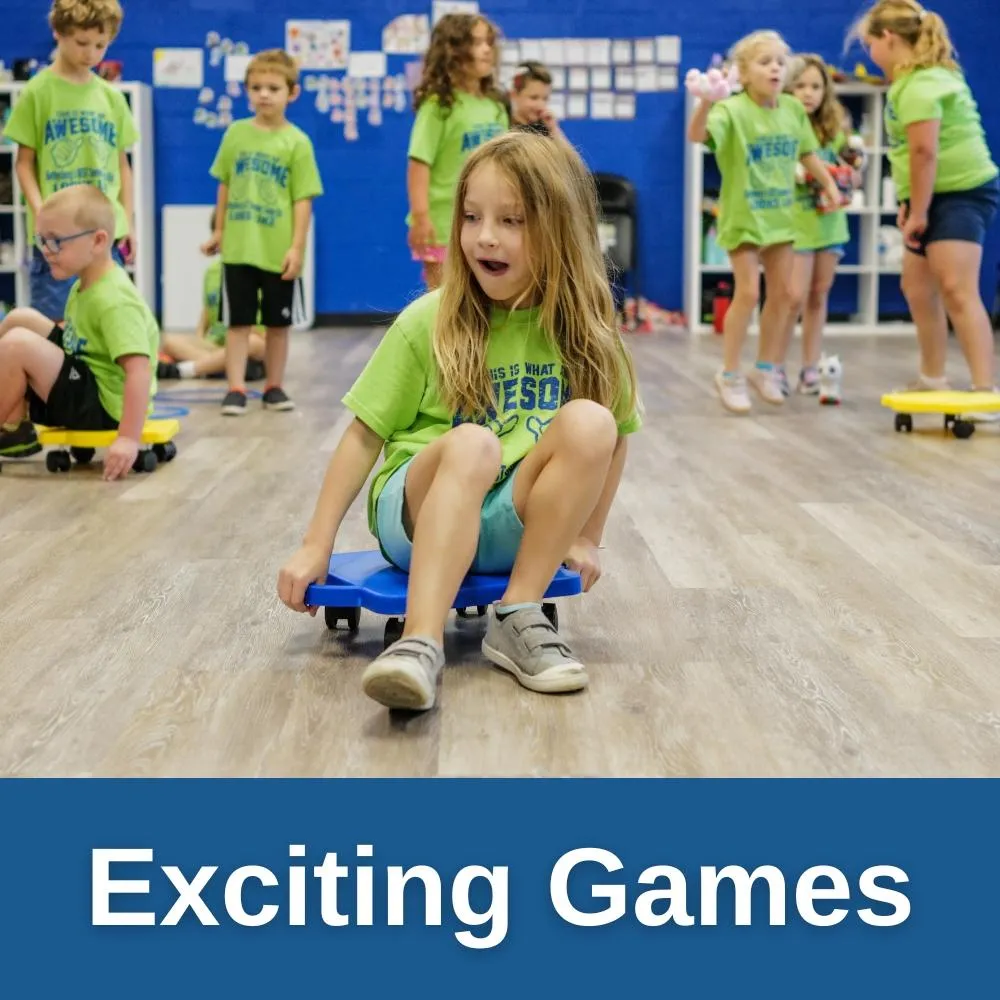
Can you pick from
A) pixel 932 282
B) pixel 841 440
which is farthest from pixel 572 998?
pixel 932 282

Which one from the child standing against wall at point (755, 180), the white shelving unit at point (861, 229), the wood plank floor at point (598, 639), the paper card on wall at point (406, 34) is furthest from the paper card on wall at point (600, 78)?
the wood plank floor at point (598, 639)

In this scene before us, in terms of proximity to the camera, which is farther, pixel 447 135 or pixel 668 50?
pixel 668 50

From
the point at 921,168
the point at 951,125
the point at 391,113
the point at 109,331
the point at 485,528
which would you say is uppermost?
the point at 391,113

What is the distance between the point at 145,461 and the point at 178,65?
17.2ft

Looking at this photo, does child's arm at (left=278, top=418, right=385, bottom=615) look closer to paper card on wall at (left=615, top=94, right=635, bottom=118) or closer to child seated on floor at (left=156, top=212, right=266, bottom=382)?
child seated on floor at (left=156, top=212, right=266, bottom=382)

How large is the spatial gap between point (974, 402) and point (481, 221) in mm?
2416

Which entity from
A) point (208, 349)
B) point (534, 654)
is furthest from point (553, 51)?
point (534, 654)

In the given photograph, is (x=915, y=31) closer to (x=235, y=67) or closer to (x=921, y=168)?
(x=921, y=168)

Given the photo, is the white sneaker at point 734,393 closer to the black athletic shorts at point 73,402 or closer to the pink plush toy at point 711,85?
the pink plush toy at point 711,85

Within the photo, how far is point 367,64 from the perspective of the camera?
26.8ft

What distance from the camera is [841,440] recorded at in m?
3.96

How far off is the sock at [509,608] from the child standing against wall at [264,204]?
2795 millimetres

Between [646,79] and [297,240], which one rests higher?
[646,79]

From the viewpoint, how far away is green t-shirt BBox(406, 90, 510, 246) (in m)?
4.15
